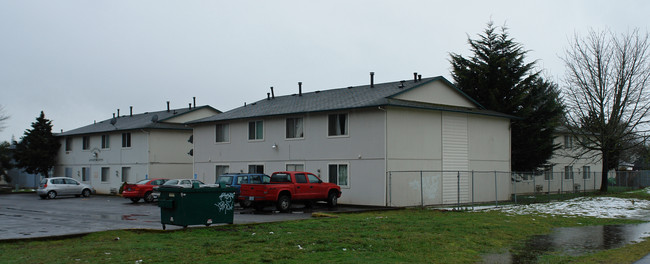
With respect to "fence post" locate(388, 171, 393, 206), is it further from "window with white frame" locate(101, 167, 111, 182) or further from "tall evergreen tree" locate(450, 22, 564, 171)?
"window with white frame" locate(101, 167, 111, 182)

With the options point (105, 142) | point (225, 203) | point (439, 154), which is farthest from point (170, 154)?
point (225, 203)

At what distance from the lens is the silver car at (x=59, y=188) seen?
3653 cm

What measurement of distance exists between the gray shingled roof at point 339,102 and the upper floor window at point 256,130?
528mm

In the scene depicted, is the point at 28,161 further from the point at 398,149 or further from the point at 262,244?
the point at 262,244

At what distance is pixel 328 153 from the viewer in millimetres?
28359

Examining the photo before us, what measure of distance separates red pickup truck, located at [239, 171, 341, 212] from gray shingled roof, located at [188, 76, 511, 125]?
14.2 feet

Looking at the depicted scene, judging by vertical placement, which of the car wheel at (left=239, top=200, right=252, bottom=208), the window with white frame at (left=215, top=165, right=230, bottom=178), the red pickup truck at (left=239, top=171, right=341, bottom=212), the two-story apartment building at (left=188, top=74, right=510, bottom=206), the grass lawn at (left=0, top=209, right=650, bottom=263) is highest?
the two-story apartment building at (left=188, top=74, right=510, bottom=206)

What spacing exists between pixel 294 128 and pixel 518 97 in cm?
1496

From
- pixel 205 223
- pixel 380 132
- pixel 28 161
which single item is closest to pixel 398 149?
pixel 380 132

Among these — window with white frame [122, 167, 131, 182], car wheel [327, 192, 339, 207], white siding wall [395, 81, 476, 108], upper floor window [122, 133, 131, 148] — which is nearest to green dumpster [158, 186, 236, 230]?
car wheel [327, 192, 339, 207]

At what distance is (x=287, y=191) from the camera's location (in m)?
23.4

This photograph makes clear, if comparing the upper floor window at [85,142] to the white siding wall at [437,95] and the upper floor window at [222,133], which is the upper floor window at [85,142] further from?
the white siding wall at [437,95]

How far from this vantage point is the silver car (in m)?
36.5

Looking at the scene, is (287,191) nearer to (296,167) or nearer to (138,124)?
(296,167)
